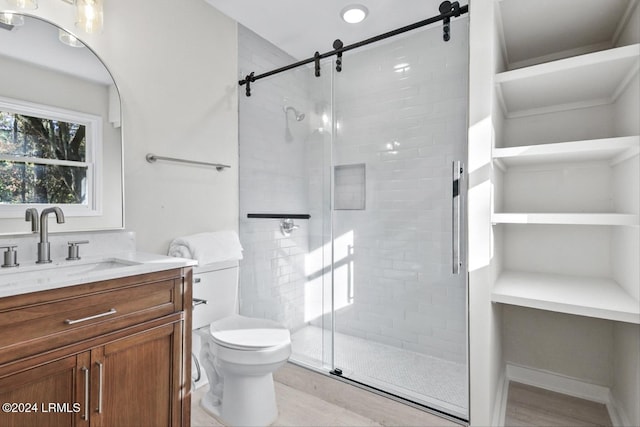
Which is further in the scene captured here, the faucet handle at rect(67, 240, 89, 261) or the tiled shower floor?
the tiled shower floor

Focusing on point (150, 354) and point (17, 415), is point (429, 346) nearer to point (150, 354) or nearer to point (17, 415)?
point (150, 354)

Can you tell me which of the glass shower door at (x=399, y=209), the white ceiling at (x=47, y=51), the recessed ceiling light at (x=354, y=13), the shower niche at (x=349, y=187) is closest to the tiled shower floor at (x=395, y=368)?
the glass shower door at (x=399, y=209)

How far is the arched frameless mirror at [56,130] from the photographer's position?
141cm

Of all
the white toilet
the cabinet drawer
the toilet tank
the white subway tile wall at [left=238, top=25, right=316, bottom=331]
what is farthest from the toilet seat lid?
the white subway tile wall at [left=238, top=25, right=316, bottom=331]

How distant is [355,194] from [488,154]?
1.05m

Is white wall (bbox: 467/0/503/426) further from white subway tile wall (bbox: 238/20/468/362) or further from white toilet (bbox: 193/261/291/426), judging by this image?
white toilet (bbox: 193/261/291/426)

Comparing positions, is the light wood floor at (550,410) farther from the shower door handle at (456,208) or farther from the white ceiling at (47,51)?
the white ceiling at (47,51)

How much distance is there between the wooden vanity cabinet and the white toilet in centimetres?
26

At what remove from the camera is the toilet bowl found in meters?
1.64

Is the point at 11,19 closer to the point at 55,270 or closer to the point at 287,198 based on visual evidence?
the point at 55,270

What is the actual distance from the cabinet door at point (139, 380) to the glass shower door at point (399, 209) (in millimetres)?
1050

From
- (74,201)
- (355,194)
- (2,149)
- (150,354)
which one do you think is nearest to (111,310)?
(150,354)

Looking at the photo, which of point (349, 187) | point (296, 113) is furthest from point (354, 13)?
point (349, 187)

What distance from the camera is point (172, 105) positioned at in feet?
6.66
